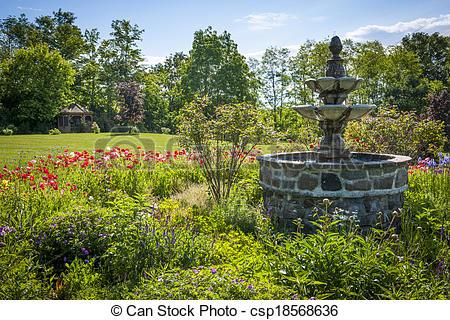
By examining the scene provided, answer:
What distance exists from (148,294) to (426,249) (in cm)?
330

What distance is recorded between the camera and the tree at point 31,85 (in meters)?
27.0

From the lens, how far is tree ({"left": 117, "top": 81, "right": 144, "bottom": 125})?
106 feet

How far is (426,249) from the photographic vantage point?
4.38 meters

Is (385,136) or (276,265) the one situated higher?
(385,136)

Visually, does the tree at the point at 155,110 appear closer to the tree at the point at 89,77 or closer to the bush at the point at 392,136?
the tree at the point at 89,77

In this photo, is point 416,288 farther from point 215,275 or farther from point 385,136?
point 385,136

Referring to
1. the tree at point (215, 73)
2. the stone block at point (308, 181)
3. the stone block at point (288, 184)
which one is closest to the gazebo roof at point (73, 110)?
the tree at point (215, 73)

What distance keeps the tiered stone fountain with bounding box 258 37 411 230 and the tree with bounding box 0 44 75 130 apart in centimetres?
2651

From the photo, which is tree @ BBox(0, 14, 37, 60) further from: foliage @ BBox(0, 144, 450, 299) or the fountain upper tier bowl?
the fountain upper tier bowl

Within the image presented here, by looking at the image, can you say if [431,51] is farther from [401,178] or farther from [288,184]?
[288,184]

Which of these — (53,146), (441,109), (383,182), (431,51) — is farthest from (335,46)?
(431,51)

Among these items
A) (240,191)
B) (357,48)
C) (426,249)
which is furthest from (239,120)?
(357,48)

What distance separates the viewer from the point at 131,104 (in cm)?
3231

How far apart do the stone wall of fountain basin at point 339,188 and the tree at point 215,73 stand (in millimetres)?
22554
